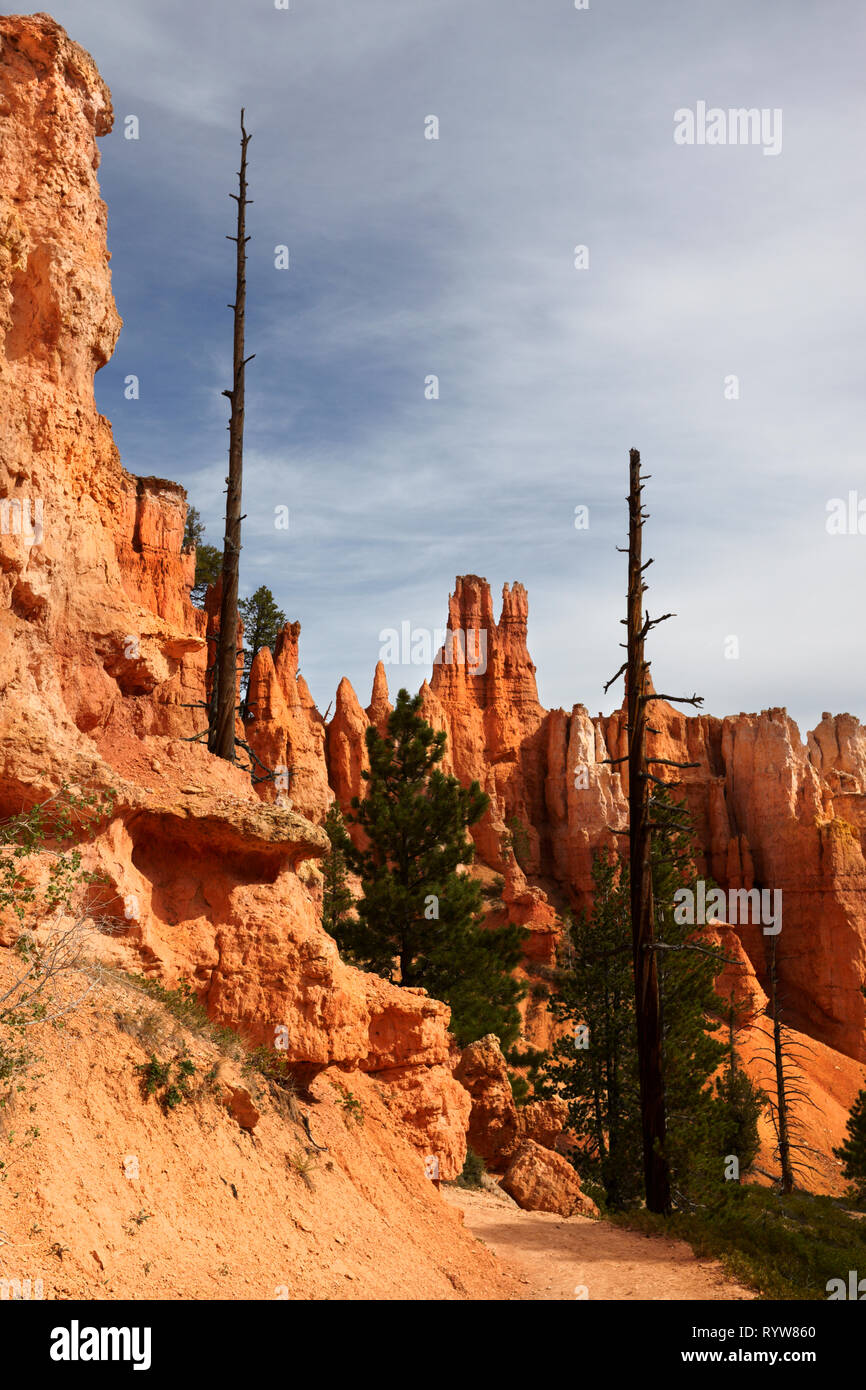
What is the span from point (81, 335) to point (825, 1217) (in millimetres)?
30356

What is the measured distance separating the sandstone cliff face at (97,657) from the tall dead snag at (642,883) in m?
6.30

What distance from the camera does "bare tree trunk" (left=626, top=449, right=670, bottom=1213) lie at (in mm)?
15695

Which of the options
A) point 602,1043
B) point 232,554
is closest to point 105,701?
point 232,554

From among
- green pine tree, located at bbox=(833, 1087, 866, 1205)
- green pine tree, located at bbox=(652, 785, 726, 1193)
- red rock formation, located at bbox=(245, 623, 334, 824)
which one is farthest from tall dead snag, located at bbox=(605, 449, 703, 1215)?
red rock formation, located at bbox=(245, 623, 334, 824)

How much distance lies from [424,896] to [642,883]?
24.2ft

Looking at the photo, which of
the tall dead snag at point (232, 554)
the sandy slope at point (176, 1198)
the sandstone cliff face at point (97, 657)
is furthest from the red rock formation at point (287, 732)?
the sandy slope at point (176, 1198)

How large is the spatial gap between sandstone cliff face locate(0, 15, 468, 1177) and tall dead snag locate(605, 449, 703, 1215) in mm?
6297

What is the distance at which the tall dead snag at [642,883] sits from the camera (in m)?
15.7

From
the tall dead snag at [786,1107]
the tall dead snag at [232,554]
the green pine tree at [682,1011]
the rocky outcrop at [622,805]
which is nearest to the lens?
the tall dead snag at [232,554]

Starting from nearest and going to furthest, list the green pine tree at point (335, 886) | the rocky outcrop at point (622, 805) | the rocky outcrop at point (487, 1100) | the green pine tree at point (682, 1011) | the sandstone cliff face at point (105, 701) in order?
the sandstone cliff face at point (105, 701) → the rocky outcrop at point (487, 1100) → the green pine tree at point (682, 1011) → the green pine tree at point (335, 886) → the rocky outcrop at point (622, 805)

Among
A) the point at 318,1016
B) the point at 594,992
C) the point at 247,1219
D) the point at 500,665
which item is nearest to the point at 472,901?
the point at 594,992

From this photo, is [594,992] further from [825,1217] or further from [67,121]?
[67,121]

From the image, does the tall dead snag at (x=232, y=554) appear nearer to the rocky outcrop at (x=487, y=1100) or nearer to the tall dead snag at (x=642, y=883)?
the tall dead snag at (x=642, y=883)

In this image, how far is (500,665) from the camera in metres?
71.1
